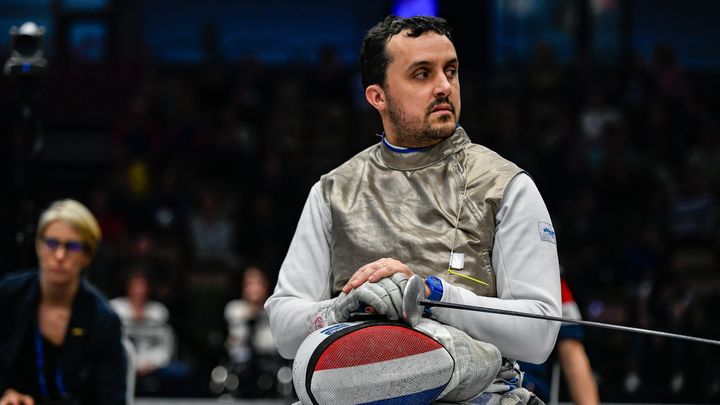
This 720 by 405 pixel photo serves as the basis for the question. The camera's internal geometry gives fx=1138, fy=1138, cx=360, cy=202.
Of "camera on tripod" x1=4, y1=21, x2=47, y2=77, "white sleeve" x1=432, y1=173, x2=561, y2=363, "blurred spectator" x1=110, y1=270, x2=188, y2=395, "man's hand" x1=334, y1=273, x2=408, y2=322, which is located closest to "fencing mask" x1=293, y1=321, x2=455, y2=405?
"man's hand" x1=334, y1=273, x2=408, y2=322

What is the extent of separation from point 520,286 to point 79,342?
89.8 inches

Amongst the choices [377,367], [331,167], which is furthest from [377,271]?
[331,167]

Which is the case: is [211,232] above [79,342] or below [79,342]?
below

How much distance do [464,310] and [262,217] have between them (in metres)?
7.84

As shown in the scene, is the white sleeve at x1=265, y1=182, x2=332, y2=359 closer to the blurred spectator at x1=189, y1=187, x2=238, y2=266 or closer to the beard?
the beard

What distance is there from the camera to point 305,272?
295cm

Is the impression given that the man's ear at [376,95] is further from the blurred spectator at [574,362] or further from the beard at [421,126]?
the blurred spectator at [574,362]

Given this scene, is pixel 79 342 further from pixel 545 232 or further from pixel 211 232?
pixel 211 232

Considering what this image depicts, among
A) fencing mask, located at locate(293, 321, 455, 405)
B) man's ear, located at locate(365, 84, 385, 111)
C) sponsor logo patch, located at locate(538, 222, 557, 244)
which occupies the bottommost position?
fencing mask, located at locate(293, 321, 455, 405)

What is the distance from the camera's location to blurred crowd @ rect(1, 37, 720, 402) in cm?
841

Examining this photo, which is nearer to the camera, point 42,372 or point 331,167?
point 42,372

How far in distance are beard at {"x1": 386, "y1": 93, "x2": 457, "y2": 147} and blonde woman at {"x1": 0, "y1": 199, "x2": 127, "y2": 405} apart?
6.23 ft

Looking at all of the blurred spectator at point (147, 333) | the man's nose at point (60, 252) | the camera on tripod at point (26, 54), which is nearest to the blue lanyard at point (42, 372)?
the man's nose at point (60, 252)

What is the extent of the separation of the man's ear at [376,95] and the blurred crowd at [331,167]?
14.8ft
